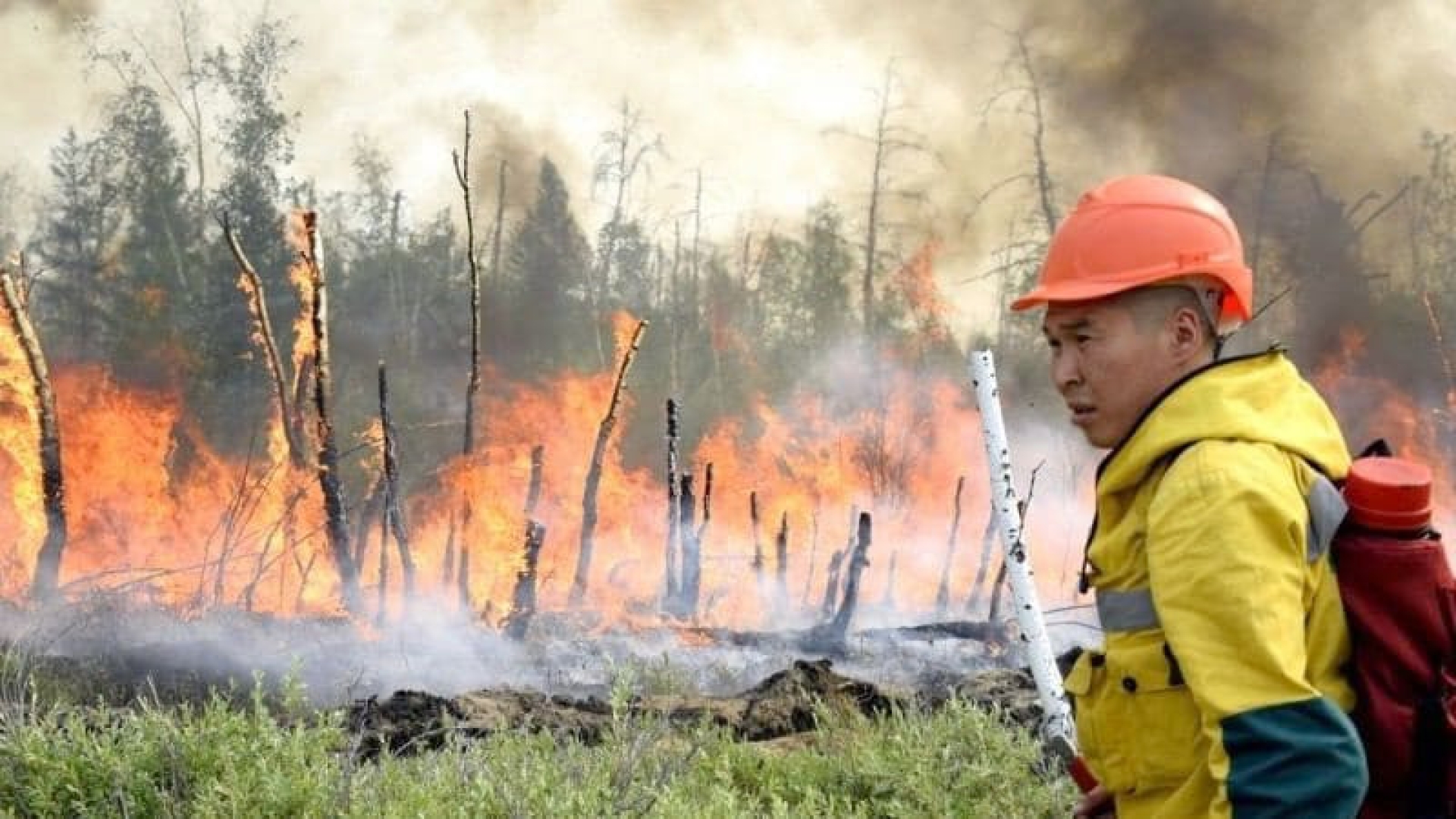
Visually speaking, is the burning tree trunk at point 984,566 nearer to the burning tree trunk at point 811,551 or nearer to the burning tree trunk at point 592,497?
the burning tree trunk at point 811,551

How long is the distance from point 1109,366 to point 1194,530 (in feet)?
1.44

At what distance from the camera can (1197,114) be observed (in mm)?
28125

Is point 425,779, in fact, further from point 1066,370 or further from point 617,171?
point 617,171

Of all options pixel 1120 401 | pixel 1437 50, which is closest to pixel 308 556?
pixel 1120 401

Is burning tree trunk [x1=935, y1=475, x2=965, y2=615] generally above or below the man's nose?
below

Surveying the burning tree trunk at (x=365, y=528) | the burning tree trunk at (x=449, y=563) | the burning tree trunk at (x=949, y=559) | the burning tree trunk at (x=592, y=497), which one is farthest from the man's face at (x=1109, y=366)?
the burning tree trunk at (x=949, y=559)

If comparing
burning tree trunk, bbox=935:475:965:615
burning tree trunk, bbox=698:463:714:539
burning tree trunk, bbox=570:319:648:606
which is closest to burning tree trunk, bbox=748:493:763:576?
burning tree trunk, bbox=698:463:714:539

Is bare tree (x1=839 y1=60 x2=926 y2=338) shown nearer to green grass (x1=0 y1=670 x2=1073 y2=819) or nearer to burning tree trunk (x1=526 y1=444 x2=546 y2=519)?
burning tree trunk (x1=526 y1=444 x2=546 y2=519)

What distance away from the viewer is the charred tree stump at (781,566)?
76.6 feet

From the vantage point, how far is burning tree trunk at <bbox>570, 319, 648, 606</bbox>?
20234 millimetres

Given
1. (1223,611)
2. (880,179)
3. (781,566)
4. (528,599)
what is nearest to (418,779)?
(1223,611)

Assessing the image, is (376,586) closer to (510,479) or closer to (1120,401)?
(510,479)

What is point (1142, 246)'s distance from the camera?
2.15m

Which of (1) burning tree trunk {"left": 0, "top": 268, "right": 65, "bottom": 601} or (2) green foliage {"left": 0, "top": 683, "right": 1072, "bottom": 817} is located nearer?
(2) green foliage {"left": 0, "top": 683, "right": 1072, "bottom": 817}
